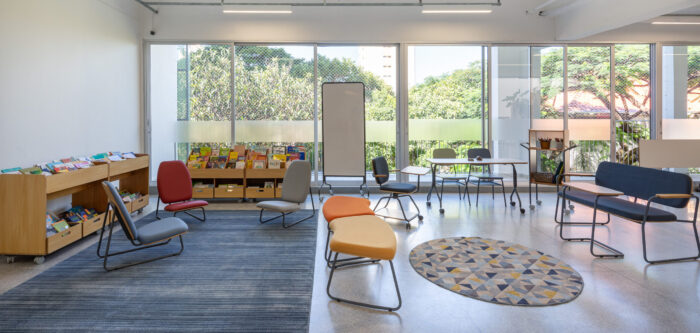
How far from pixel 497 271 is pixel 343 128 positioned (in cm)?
433

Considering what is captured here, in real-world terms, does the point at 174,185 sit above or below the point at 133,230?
above

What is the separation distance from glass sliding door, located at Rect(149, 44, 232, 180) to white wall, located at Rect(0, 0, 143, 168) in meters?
0.48

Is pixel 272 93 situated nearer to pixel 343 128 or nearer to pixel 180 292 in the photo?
pixel 343 128

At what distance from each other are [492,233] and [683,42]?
23.1 feet

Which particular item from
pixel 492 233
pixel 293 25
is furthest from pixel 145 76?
pixel 492 233

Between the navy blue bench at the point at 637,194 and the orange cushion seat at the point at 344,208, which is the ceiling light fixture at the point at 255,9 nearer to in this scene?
the orange cushion seat at the point at 344,208

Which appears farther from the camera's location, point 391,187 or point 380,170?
point 380,170

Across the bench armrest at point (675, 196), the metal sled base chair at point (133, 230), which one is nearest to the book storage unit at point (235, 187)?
the metal sled base chair at point (133, 230)

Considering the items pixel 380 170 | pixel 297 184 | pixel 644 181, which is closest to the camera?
pixel 644 181

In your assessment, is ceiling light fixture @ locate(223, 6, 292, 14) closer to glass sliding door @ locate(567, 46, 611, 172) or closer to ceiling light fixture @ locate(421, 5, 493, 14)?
ceiling light fixture @ locate(421, 5, 493, 14)

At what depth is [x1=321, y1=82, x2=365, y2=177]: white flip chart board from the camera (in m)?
6.95

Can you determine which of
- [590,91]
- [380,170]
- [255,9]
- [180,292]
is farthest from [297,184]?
[590,91]

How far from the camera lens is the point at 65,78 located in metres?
4.95

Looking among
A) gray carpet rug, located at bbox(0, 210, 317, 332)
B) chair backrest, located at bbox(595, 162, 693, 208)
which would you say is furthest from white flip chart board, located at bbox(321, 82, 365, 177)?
chair backrest, located at bbox(595, 162, 693, 208)
